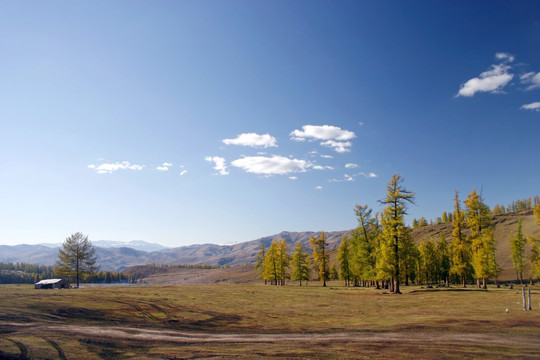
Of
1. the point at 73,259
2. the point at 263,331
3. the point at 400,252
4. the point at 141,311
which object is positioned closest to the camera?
the point at 263,331

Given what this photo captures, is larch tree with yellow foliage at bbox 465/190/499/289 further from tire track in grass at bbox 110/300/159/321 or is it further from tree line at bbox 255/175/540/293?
tire track in grass at bbox 110/300/159/321

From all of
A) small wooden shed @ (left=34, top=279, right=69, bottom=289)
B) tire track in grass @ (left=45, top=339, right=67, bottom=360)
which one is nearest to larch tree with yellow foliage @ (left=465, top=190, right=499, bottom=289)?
tire track in grass @ (left=45, top=339, right=67, bottom=360)

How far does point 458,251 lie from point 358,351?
175ft

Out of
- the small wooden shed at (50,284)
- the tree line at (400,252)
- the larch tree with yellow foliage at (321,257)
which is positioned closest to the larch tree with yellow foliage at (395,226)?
the tree line at (400,252)

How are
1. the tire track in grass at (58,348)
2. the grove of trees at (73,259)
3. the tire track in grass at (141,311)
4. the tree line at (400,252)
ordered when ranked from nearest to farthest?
the tire track in grass at (58,348)
the tire track in grass at (141,311)
the tree line at (400,252)
the grove of trees at (73,259)

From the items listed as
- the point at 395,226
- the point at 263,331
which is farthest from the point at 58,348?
the point at 395,226

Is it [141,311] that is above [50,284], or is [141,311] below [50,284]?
above

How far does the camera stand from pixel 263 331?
21.2 meters

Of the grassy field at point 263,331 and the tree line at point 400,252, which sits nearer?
the grassy field at point 263,331

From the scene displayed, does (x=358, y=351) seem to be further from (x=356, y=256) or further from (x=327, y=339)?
(x=356, y=256)

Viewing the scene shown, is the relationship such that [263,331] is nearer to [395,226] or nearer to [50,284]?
[395,226]

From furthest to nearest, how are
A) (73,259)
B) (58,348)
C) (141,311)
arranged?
(73,259), (141,311), (58,348)

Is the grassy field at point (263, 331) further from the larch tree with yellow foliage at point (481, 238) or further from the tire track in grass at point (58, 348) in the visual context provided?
the larch tree with yellow foliage at point (481, 238)

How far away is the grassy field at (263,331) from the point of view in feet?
49.3
